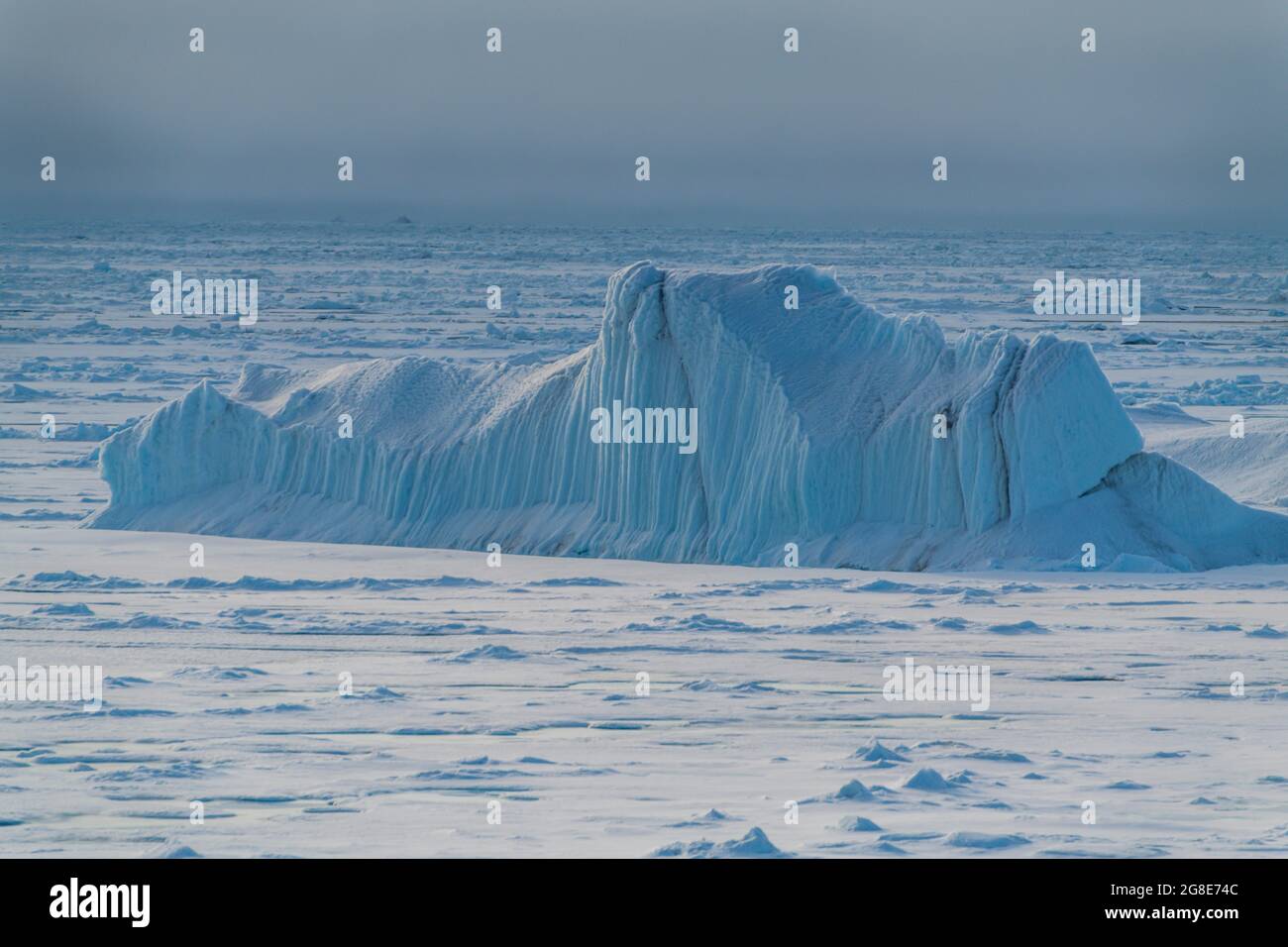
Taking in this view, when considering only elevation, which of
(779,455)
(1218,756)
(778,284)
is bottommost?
(1218,756)

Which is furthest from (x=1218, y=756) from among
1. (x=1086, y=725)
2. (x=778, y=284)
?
(x=778, y=284)

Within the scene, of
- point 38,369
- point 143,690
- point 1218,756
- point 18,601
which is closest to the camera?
point 1218,756

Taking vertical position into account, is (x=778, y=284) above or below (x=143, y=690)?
above

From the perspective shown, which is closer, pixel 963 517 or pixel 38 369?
pixel 963 517

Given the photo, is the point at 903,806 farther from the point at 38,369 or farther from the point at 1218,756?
the point at 38,369
